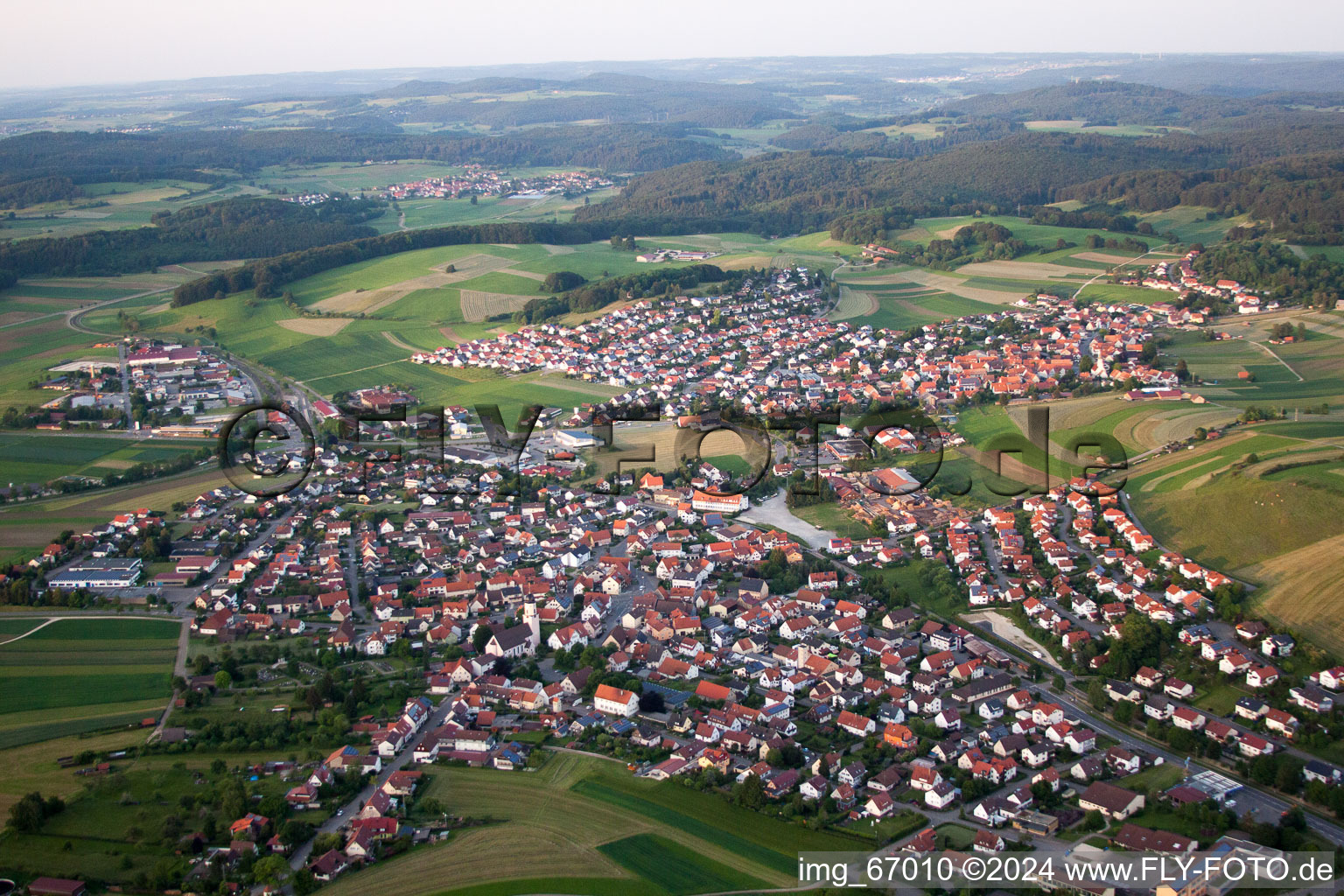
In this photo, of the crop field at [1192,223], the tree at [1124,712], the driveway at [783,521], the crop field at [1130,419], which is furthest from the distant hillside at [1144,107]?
the tree at [1124,712]

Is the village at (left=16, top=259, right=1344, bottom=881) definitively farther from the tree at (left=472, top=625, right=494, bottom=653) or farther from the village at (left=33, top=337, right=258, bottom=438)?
the village at (left=33, top=337, right=258, bottom=438)

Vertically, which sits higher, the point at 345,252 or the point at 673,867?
the point at 345,252

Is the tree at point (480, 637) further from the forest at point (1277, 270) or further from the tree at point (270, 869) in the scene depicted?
the forest at point (1277, 270)

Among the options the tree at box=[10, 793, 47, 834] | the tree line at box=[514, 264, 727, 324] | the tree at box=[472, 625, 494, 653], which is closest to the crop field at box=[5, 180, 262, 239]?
the tree line at box=[514, 264, 727, 324]

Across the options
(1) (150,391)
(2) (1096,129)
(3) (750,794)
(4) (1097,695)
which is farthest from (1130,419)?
(2) (1096,129)

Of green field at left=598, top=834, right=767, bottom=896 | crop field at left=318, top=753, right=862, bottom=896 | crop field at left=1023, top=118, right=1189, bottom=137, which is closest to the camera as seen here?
green field at left=598, top=834, right=767, bottom=896

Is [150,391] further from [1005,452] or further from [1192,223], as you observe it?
[1192,223]
